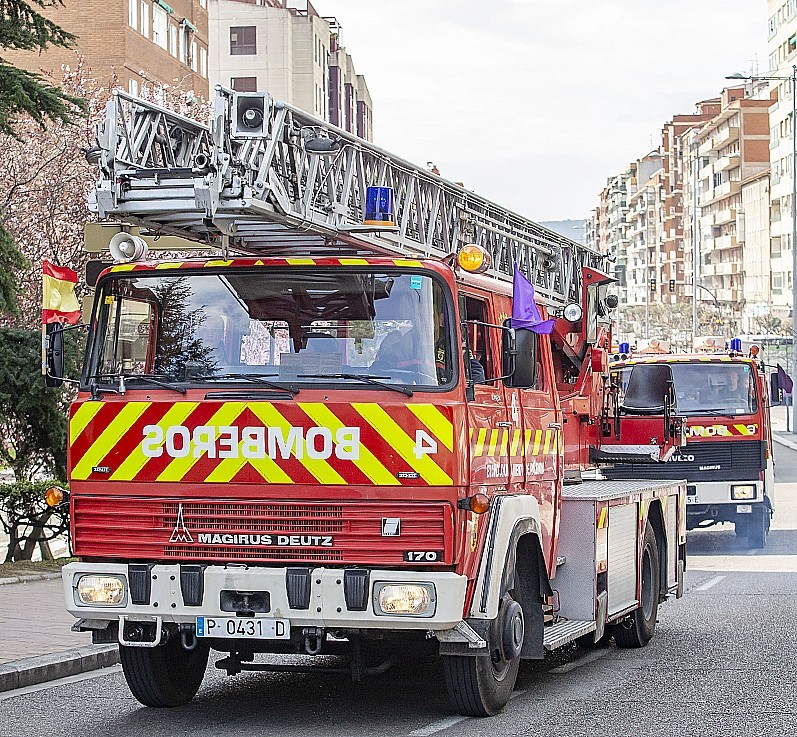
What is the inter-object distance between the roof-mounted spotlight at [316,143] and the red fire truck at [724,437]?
11924 mm

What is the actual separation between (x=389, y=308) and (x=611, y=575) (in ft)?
11.2

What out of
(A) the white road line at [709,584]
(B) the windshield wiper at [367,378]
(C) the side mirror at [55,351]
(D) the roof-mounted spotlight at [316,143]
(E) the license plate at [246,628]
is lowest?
(A) the white road line at [709,584]

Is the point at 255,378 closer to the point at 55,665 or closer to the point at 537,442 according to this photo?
the point at 537,442

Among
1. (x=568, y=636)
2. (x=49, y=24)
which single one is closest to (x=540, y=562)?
(x=568, y=636)

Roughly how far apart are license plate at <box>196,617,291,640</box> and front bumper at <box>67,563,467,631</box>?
1.3 inches

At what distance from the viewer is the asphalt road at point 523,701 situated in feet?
27.2

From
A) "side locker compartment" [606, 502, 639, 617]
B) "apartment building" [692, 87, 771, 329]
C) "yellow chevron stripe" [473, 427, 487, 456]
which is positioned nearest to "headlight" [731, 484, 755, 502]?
"side locker compartment" [606, 502, 639, 617]

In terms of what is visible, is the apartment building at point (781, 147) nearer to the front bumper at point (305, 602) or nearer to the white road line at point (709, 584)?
the white road line at point (709, 584)

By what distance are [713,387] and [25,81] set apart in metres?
10.6

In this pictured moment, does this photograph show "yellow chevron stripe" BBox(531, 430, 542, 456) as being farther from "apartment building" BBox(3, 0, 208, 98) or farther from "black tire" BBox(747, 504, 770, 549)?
"apartment building" BBox(3, 0, 208, 98)

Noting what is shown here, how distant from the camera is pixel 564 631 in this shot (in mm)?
9578

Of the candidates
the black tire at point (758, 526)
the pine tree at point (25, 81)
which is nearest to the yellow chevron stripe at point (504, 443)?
the pine tree at point (25, 81)

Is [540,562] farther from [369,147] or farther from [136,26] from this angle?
[136,26]

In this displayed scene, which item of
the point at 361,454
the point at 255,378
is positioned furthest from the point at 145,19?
the point at 361,454
